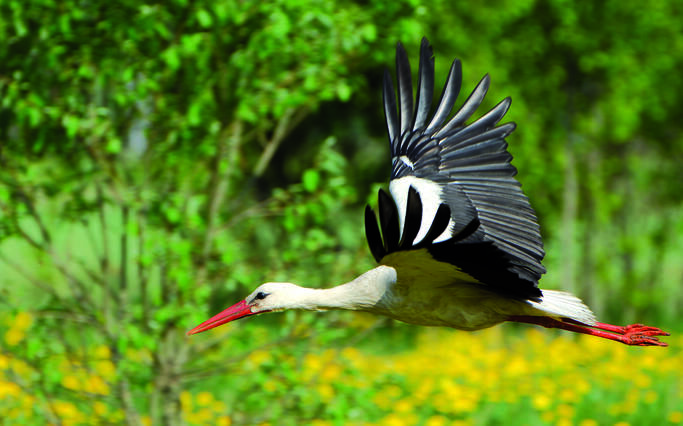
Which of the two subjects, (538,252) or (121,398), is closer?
(538,252)

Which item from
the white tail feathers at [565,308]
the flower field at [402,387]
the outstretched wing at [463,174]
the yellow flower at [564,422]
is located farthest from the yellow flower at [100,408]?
the yellow flower at [564,422]

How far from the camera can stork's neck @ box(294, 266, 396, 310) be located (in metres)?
3.88

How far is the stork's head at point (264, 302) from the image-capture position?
411 centimetres

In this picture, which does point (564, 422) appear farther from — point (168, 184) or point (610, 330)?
point (168, 184)

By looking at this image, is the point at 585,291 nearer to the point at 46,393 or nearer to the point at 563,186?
A: the point at 563,186

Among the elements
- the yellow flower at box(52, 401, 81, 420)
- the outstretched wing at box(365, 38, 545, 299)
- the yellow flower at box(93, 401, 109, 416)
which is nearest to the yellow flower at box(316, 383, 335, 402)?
the yellow flower at box(93, 401, 109, 416)

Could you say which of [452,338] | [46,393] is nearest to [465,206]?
[46,393]

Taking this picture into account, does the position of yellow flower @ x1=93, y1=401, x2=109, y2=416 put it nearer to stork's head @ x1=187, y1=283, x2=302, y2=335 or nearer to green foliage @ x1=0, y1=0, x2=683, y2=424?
green foliage @ x1=0, y1=0, x2=683, y2=424

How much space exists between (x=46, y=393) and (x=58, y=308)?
571 mm

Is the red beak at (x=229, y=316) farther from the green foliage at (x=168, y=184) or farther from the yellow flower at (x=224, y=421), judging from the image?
the yellow flower at (x=224, y=421)

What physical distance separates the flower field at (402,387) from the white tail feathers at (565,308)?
128cm

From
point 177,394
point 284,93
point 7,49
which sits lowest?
point 177,394

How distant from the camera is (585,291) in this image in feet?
38.5

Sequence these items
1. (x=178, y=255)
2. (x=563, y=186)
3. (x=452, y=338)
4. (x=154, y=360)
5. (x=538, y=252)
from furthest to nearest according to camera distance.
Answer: (x=563, y=186) → (x=452, y=338) → (x=154, y=360) → (x=178, y=255) → (x=538, y=252)
